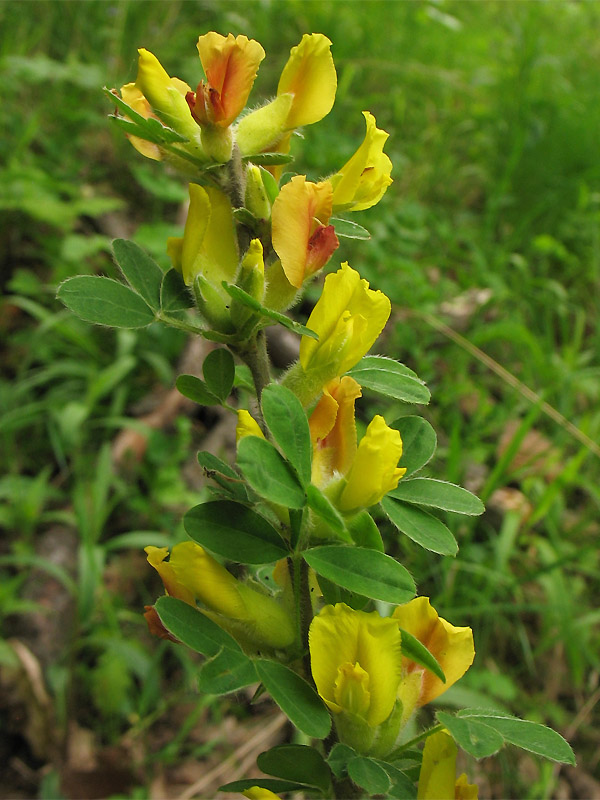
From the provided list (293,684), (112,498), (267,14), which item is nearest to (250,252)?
(293,684)

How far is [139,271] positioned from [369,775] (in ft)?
1.34

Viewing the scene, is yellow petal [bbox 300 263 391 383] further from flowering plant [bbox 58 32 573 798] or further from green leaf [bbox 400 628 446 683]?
green leaf [bbox 400 628 446 683]

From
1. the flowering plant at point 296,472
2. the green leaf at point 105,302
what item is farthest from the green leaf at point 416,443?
the green leaf at point 105,302

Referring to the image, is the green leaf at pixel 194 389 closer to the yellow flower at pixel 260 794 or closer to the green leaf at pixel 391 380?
the green leaf at pixel 391 380

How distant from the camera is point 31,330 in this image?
2.15m

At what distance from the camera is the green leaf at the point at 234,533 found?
48cm

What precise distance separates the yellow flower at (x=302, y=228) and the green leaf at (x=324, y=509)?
0.15 m

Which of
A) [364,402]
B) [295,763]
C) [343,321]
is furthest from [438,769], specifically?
[364,402]

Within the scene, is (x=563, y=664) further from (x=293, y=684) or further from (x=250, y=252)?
(x=250, y=252)

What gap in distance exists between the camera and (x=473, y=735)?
0.47 m

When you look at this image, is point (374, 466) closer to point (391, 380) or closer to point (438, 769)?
point (391, 380)

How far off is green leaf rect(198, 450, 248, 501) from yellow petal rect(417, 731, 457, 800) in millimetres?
224

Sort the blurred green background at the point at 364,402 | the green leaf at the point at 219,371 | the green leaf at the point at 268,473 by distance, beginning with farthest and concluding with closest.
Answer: the blurred green background at the point at 364,402, the green leaf at the point at 219,371, the green leaf at the point at 268,473

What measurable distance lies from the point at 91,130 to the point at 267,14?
908 mm
